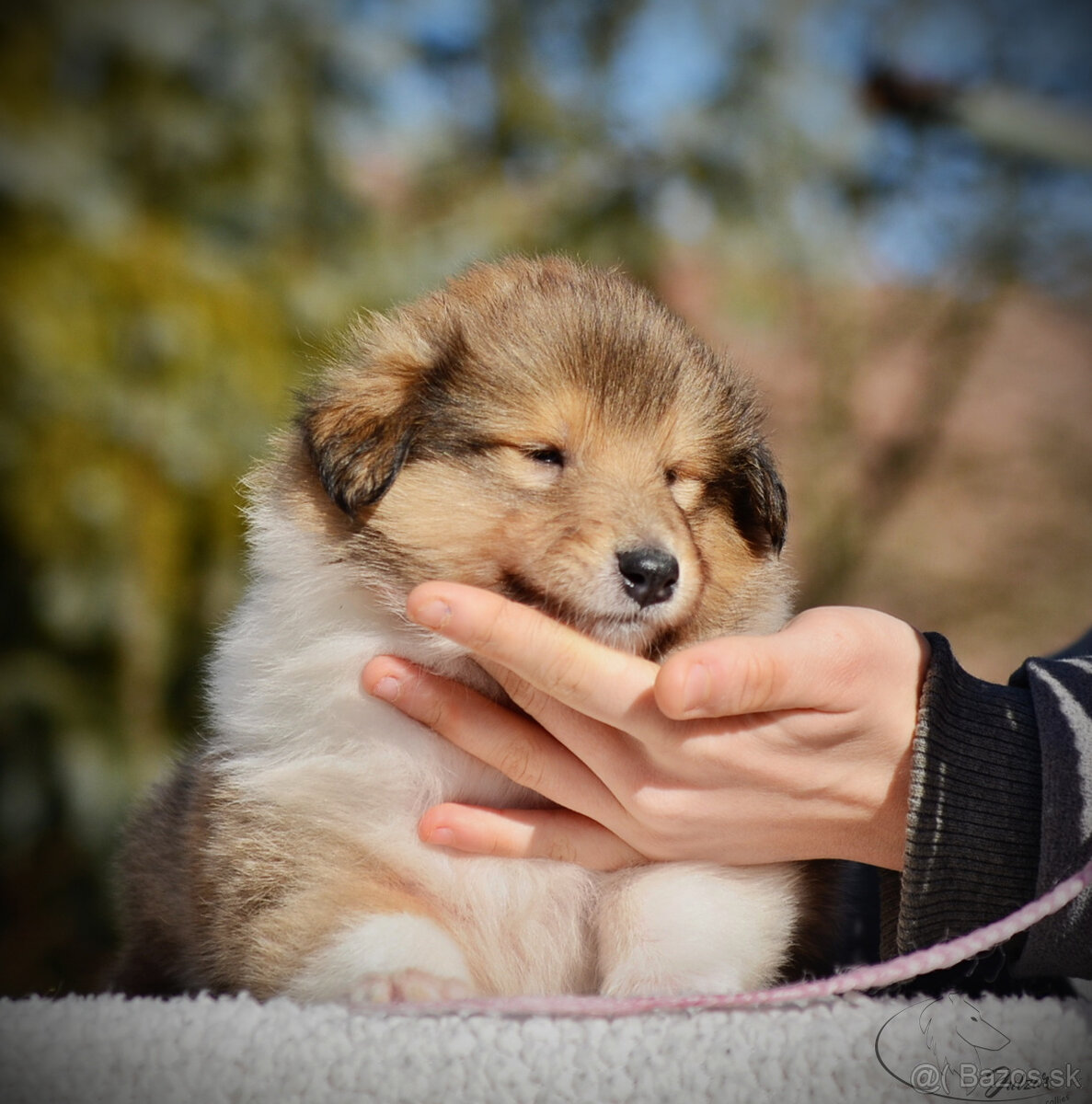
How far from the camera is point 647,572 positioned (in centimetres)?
198

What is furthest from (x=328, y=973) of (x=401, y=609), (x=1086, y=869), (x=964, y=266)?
(x=964, y=266)

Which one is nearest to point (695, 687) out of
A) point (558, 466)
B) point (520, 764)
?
point (520, 764)

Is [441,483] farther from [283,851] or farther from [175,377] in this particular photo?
[175,377]

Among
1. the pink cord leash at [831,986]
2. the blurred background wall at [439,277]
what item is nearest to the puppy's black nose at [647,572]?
the pink cord leash at [831,986]

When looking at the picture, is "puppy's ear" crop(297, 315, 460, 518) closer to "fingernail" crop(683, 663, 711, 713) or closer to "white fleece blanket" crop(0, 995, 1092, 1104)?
"fingernail" crop(683, 663, 711, 713)

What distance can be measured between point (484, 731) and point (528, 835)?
0.22 meters

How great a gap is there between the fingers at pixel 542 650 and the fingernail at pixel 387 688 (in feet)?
0.68

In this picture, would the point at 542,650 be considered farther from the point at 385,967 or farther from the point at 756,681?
the point at 385,967

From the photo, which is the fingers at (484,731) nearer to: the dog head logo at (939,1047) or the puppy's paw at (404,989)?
the puppy's paw at (404,989)

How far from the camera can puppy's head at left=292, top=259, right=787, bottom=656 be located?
2.05 metres

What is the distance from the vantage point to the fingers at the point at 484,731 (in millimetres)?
2105

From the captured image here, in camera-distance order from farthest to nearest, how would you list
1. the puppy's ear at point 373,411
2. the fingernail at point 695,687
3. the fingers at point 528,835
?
the puppy's ear at point 373,411, the fingers at point 528,835, the fingernail at point 695,687

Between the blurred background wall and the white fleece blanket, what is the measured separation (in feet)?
6.80

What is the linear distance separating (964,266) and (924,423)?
4.21 ft
